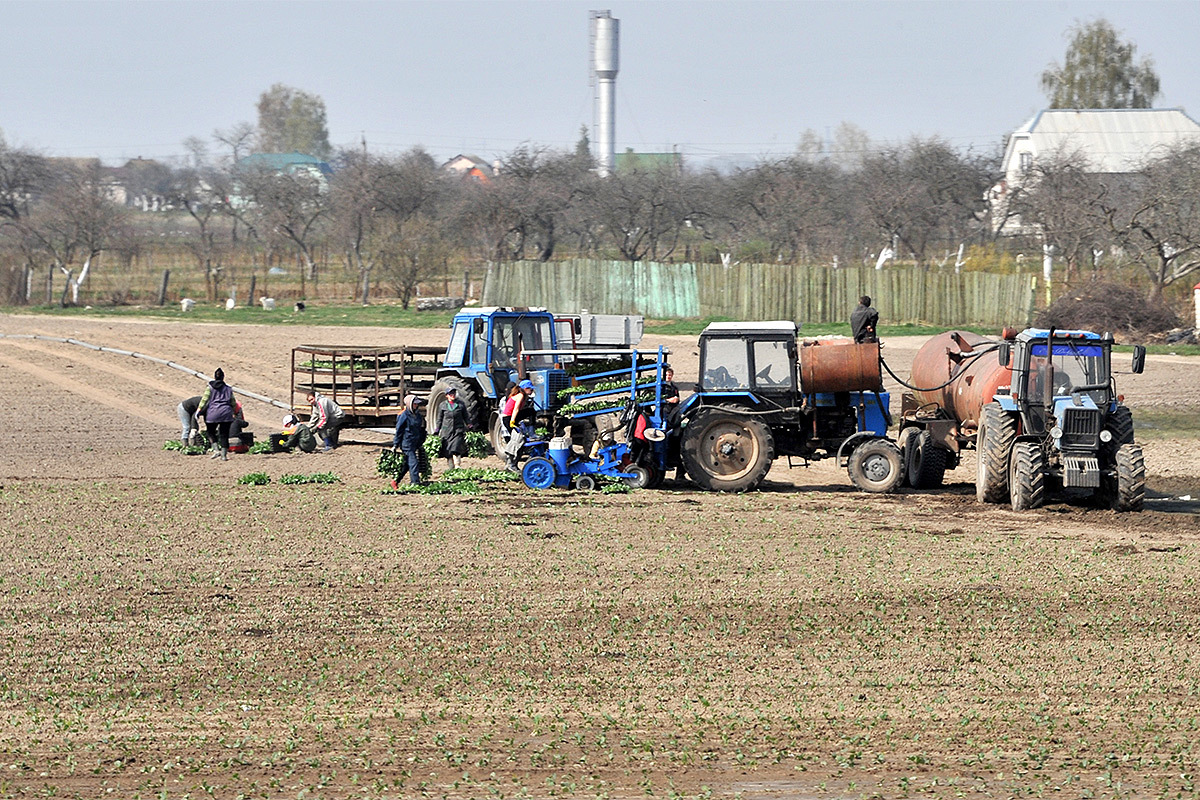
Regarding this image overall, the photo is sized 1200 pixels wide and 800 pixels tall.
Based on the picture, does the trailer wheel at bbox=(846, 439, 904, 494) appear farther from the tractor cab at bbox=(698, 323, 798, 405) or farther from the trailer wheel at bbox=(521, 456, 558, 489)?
the trailer wheel at bbox=(521, 456, 558, 489)

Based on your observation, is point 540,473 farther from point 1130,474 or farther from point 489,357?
point 1130,474

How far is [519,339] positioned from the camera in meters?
22.0

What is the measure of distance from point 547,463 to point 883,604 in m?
6.96

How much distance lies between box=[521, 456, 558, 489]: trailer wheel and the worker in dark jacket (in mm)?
1424

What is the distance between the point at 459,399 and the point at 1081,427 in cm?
957

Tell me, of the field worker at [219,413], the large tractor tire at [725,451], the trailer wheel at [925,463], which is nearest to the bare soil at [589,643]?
the large tractor tire at [725,451]

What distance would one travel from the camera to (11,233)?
204ft

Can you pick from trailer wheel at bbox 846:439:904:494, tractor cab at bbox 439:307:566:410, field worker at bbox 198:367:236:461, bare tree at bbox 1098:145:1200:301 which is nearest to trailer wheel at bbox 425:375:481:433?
tractor cab at bbox 439:307:566:410

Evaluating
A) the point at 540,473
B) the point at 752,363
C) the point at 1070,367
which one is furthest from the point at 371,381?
the point at 1070,367

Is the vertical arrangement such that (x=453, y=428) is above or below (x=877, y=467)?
above

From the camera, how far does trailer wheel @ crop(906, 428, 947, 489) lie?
18578mm

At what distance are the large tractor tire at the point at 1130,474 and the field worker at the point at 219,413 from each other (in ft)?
42.8

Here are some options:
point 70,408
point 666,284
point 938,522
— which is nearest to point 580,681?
point 938,522

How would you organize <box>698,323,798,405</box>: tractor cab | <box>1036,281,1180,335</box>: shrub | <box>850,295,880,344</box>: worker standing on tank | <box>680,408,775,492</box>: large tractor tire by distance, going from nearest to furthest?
<box>680,408,775,492</box>: large tractor tire
<box>698,323,798,405</box>: tractor cab
<box>850,295,880,344</box>: worker standing on tank
<box>1036,281,1180,335</box>: shrub
